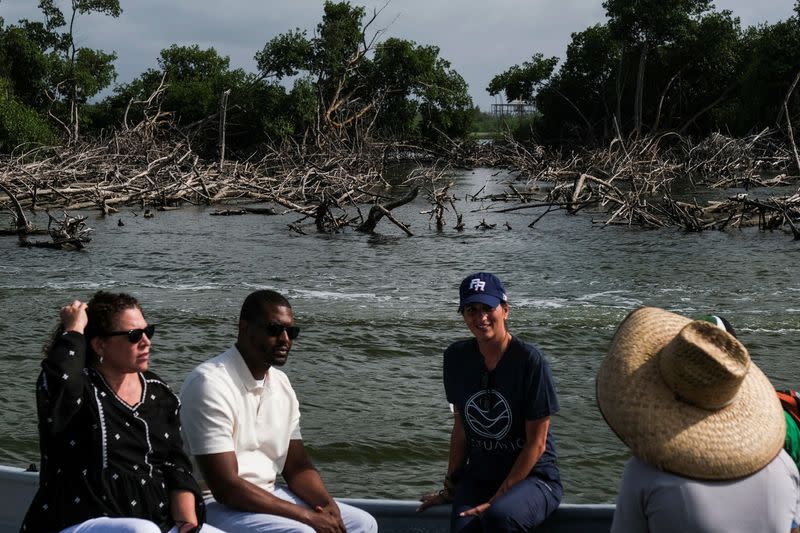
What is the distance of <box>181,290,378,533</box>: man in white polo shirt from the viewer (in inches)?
164

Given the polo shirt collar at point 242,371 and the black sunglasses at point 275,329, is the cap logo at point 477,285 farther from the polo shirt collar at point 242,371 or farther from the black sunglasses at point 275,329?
the polo shirt collar at point 242,371

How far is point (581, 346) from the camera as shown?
12.4 meters

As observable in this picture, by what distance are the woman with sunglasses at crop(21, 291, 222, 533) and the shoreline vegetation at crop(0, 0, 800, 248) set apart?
691 inches

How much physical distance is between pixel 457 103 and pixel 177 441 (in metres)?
52.4

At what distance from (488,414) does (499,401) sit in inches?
3.4

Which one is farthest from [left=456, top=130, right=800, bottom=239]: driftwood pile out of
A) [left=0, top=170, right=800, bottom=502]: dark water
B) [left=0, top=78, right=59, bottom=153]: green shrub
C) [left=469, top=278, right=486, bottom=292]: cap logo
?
[left=469, top=278, right=486, bottom=292]: cap logo

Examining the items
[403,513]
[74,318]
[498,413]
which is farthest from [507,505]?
[74,318]

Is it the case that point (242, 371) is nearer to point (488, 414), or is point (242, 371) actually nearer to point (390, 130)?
point (488, 414)

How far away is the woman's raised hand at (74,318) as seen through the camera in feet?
12.3

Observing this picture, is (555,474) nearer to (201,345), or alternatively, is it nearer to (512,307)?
(201,345)

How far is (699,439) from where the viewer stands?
295 cm

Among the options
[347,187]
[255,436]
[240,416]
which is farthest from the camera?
[347,187]

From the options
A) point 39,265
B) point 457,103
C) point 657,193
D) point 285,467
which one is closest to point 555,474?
point 285,467

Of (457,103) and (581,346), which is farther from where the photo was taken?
(457,103)
